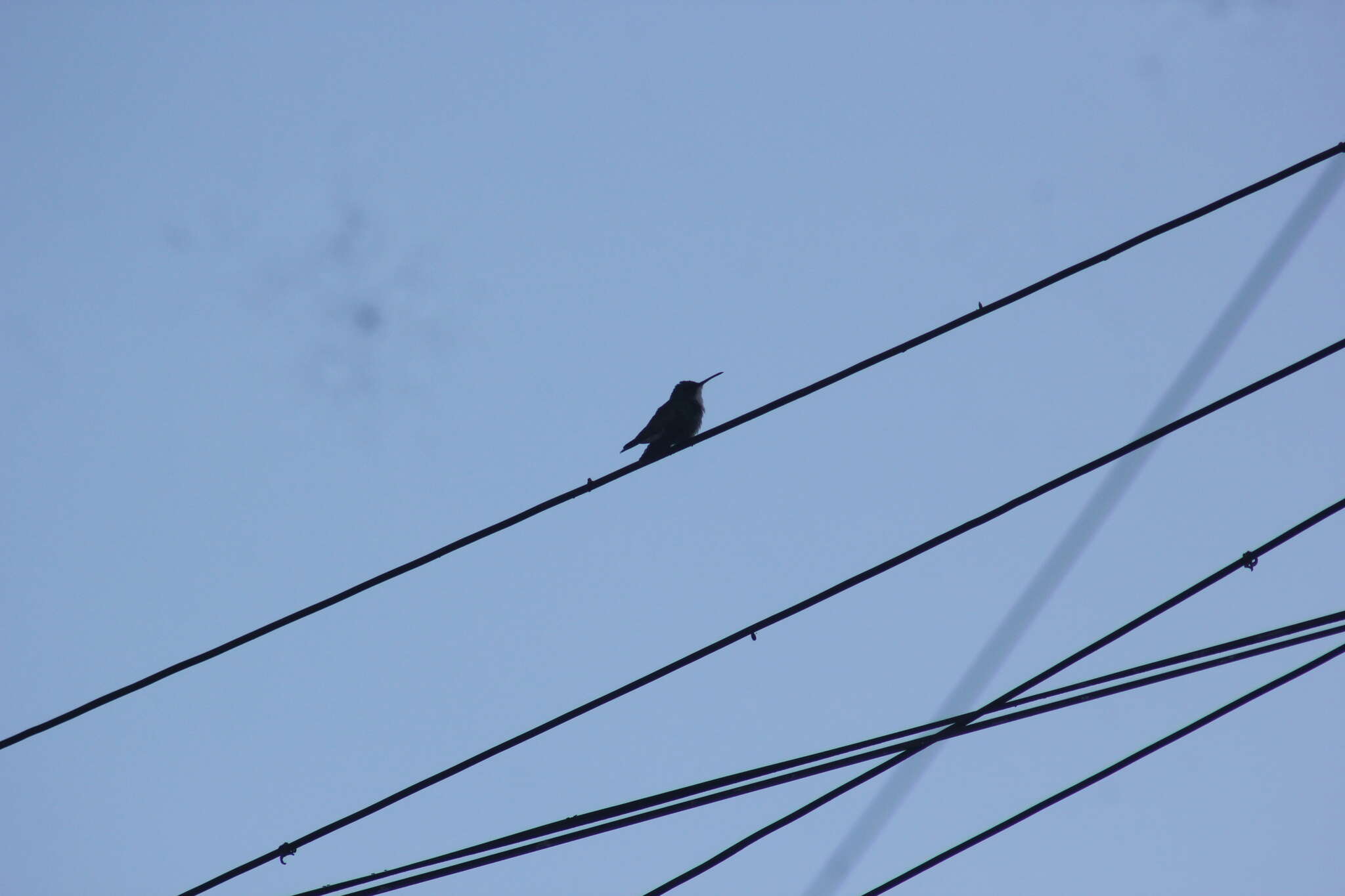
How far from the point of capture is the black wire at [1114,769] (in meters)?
4.63

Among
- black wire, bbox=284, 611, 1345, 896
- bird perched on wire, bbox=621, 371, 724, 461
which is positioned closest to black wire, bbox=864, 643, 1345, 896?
black wire, bbox=284, 611, 1345, 896

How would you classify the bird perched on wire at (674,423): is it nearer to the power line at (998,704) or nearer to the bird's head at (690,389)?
the bird's head at (690,389)

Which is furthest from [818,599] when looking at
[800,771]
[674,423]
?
[674,423]

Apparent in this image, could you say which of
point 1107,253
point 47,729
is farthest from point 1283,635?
point 47,729

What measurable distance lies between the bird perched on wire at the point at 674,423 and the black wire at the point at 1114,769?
7.22 m

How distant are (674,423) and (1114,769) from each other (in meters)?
7.41

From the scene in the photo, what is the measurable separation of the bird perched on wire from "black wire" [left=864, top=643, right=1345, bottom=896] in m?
7.22

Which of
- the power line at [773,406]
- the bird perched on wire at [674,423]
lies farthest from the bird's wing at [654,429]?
the power line at [773,406]

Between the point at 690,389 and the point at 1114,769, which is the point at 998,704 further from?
the point at 690,389

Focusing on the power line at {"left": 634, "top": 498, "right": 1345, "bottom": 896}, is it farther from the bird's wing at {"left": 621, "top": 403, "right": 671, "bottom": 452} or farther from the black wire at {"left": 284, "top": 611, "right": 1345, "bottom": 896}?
the bird's wing at {"left": 621, "top": 403, "right": 671, "bottom": 452}

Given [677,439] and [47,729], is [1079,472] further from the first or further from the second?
[677,439]

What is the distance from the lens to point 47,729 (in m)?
5.18

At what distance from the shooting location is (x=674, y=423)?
38.9 ft

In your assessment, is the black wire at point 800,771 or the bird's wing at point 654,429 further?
the bird's wing at point 654,429
